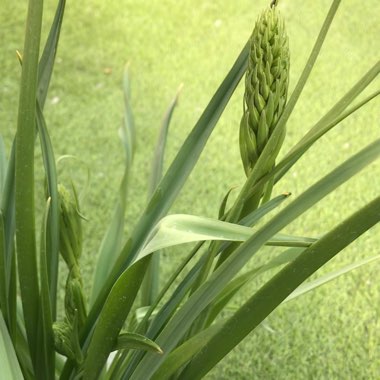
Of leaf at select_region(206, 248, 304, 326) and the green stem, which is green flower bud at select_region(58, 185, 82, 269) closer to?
the green stem

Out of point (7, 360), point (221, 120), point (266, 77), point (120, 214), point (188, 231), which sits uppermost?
point (221, 120)

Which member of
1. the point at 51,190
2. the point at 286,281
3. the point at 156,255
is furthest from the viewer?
the point at 156,255

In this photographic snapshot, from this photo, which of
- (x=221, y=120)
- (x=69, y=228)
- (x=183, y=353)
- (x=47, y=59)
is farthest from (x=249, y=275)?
(x=221, y=120)

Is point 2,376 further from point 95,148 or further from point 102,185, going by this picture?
point 95,148

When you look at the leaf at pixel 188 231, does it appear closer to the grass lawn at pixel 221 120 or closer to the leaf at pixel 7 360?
the leaf at pixel 7 360

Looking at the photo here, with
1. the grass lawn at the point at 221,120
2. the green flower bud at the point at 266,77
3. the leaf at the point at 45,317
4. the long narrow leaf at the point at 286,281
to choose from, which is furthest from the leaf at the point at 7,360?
the grass lawn at the point at 221,120

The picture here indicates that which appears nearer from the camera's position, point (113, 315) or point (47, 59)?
point (113, 315)

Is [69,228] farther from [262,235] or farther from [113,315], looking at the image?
[262,235]
